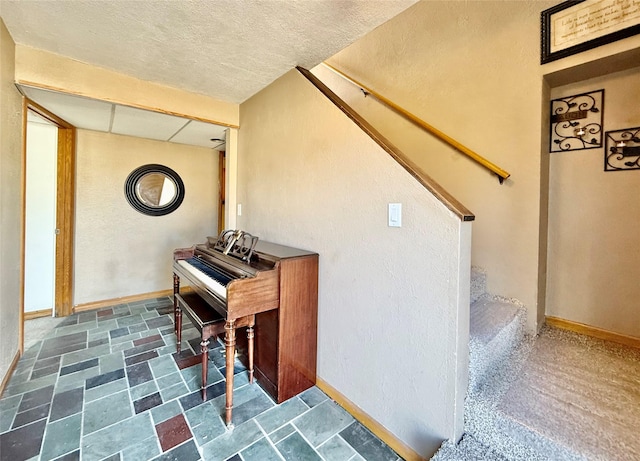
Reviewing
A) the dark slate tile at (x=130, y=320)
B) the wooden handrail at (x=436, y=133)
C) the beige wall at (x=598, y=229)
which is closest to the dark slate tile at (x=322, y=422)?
the beige wall at (x=598, y=229)

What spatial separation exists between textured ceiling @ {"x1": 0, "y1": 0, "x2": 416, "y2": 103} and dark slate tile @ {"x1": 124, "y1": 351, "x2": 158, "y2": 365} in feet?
7.73

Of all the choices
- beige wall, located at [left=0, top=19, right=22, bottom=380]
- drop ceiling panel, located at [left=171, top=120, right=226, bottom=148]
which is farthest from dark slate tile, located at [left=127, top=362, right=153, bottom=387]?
drop ceiling panel, located at [left=171, top=120, right=226, bottom=148]

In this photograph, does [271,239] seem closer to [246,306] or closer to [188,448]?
[246,306]

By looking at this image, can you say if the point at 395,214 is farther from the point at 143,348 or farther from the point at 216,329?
the point at 143,348

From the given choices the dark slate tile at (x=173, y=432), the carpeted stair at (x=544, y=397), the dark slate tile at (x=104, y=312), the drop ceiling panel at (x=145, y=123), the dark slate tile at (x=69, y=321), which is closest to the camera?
the carpeted stair at (x=544, y=397)

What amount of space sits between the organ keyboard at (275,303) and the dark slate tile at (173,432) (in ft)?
1.72

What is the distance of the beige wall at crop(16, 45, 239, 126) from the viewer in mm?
1981

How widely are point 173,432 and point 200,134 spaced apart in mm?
2967

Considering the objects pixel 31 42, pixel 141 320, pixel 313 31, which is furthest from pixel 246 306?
pixel 31 42

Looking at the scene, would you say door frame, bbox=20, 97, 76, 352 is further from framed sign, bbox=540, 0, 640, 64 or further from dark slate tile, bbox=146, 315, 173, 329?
framed sign, bbox=540, 0, 640, 64

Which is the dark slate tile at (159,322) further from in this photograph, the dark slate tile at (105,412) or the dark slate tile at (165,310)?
the dark slate tile at (105,412)

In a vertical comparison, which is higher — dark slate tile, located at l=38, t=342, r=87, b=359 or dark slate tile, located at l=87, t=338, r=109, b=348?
dark slate tile, located at l=87, t=338, r=109, b=348

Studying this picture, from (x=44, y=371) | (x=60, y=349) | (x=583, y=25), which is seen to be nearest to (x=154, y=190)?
(x=60, y=349)

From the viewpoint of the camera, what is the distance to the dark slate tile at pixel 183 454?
138 centimetres
